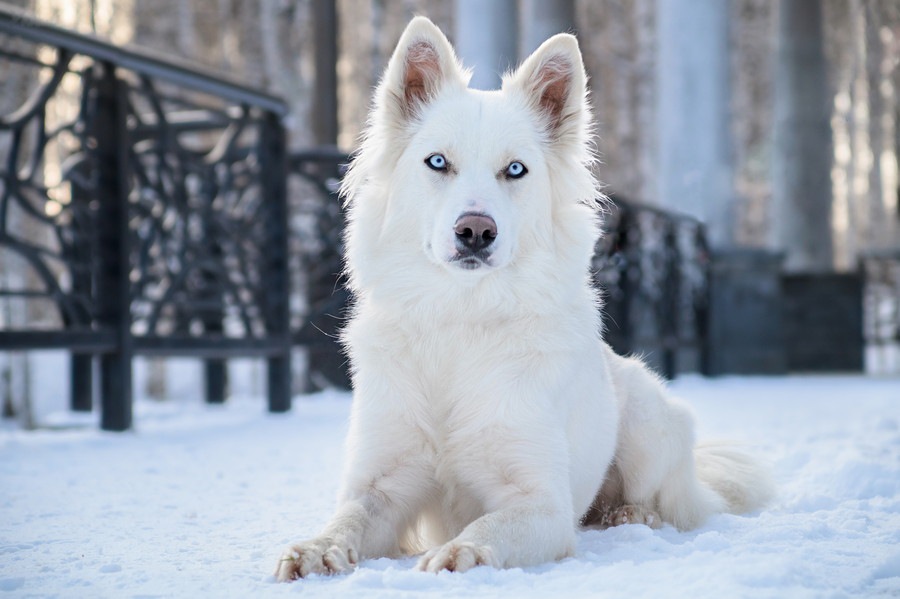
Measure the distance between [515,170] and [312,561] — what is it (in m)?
1.36

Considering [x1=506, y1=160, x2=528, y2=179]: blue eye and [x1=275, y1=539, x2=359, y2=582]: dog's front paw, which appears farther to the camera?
[x1=506, y1=160, x2=528, y2=179]: blue eye

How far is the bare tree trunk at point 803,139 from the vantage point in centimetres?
1562

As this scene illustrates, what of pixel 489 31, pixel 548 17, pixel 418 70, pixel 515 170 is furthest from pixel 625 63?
pixel 515 170

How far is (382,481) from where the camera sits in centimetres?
272

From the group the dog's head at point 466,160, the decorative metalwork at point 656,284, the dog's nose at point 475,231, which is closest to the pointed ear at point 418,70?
the dog's head at point 466,160

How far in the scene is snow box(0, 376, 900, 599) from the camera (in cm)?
220

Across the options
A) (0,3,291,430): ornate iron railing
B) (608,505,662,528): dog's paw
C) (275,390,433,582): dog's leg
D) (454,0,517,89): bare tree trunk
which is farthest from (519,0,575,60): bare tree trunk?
(275,390,433,582): dog's leg

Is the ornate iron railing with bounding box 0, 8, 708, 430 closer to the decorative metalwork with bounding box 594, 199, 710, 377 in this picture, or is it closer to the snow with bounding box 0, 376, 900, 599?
the decorative metalwork with bounding box 594, 199, 710, 377

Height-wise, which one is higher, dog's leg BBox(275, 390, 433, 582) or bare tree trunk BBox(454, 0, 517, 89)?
bare tree trunk BBox(454, 0, 517, 89)

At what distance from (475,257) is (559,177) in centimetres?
61

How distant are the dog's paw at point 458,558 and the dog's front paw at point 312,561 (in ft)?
0.64

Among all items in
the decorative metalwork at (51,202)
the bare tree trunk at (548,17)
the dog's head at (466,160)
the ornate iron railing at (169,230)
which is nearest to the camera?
the dog's head at (466,160)

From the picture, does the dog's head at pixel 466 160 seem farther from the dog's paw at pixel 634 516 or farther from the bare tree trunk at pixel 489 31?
the bare tree trunk at pixel 489 31

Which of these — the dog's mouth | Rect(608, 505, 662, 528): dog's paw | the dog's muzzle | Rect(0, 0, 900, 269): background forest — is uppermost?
Rect(0, 0, 900, 269): background forest
